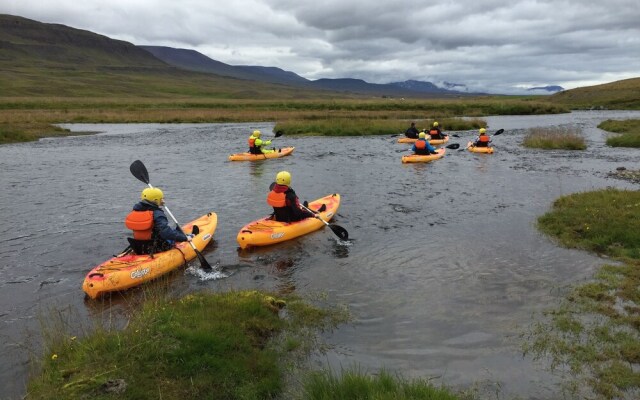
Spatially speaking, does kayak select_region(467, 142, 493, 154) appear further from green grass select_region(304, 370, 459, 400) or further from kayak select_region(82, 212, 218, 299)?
green grass select_region(304, 370, 459, 400)

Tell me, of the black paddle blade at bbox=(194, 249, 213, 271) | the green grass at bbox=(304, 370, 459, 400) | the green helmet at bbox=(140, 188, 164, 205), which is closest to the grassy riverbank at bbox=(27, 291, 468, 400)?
the green grass at bbox=(304, 370, 459, 400)

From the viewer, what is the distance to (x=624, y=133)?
121 feet

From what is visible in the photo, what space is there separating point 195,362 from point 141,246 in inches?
227

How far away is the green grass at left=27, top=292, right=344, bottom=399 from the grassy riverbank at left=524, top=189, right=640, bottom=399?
4.03m

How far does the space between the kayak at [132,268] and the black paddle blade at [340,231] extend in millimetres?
3685

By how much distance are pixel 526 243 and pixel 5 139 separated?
39153 mm

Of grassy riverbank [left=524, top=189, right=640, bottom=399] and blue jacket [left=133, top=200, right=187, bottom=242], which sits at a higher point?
blue jacket [left=133, top=200, right=187, bottom=242]

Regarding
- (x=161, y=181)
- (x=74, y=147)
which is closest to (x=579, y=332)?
(x=161, y=181)

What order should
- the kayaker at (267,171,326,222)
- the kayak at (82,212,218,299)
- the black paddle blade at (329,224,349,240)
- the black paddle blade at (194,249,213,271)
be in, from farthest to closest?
1. the kayaker at (267,171,326,222)
2. the black paddle blade at (329,224,349,240)
3. the black paddle blade at (194,249,213,271)
4. the kayak at (82,212,218,299)

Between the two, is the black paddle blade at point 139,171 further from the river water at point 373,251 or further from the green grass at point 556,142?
the green grass at point 556,142

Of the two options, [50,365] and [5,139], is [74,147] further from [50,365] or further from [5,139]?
[50,365]

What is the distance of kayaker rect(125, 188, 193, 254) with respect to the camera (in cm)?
1075

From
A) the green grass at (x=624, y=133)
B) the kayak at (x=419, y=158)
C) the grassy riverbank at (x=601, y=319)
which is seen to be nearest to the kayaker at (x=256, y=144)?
the kayak at (x=419, y=158)

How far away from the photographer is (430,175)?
937 inches
